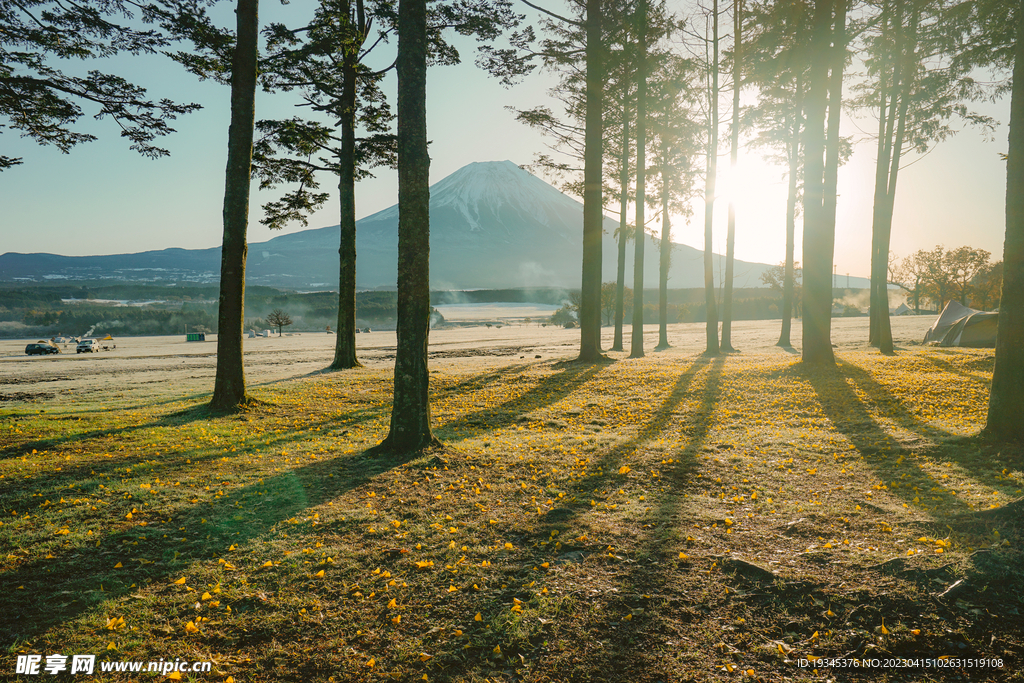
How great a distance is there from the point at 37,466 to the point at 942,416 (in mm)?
13388

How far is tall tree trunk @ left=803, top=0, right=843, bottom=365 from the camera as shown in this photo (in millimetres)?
12227

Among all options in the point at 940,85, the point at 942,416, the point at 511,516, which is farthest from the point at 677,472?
the point at 940,85

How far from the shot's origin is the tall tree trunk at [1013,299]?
5969 mm

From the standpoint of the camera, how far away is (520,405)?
1088cm

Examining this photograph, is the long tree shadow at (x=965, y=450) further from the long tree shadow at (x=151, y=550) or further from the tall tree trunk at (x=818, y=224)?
the long tree shadow at (x=151, y=550)

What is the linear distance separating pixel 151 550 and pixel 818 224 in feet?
47.1

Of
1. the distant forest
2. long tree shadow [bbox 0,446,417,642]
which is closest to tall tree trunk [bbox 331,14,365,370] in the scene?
long tree shadow [bbox 0,446,417,642]

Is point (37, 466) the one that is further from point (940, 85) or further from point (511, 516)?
point (940, 85)

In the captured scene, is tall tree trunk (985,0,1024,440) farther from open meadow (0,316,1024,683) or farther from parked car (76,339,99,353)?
parked car (76,339,99,353)

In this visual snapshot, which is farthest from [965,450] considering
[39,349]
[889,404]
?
[39,349]

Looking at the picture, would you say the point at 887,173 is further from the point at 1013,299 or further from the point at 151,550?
the point at 151,550

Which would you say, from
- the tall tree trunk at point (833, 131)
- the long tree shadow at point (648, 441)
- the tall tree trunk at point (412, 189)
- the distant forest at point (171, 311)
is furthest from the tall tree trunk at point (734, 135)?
the distant forest at point (171, 311)

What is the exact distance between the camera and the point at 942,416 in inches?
315

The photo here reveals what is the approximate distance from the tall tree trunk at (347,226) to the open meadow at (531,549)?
28.9ft
